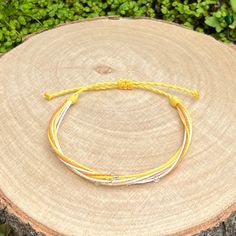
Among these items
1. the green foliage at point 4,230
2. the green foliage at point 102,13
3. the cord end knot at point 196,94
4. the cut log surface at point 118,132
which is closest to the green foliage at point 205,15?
Result: the green foliage at point 102,13

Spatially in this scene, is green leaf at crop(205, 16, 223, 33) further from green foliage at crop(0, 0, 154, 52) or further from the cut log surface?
the cut log surface

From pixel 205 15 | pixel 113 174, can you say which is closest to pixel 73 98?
pixel 113 174

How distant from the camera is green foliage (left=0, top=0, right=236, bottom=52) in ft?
7.68

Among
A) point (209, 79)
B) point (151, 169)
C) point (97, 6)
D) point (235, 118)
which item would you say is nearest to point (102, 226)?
point (151, 169)

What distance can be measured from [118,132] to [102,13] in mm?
1097

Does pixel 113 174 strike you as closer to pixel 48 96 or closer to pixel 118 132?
pixel 118 132

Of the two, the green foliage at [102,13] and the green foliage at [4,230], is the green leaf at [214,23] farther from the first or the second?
the green foliage at [4,230]

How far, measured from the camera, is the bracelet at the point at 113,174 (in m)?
1.33

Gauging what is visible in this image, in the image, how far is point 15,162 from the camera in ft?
4.61

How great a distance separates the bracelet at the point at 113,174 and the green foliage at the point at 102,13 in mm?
867

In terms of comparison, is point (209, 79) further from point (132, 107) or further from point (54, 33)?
point (54, 33)

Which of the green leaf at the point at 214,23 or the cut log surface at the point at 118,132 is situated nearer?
the cut log surface at the point at 118,132

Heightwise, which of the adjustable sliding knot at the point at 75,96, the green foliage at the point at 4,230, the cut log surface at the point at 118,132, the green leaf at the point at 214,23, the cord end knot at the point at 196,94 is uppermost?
the cord end knot at the point at 196,94

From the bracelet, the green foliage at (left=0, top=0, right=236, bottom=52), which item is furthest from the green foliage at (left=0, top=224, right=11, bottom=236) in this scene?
the green foliage at (left=0, top=0, right=236, bottom=52)
